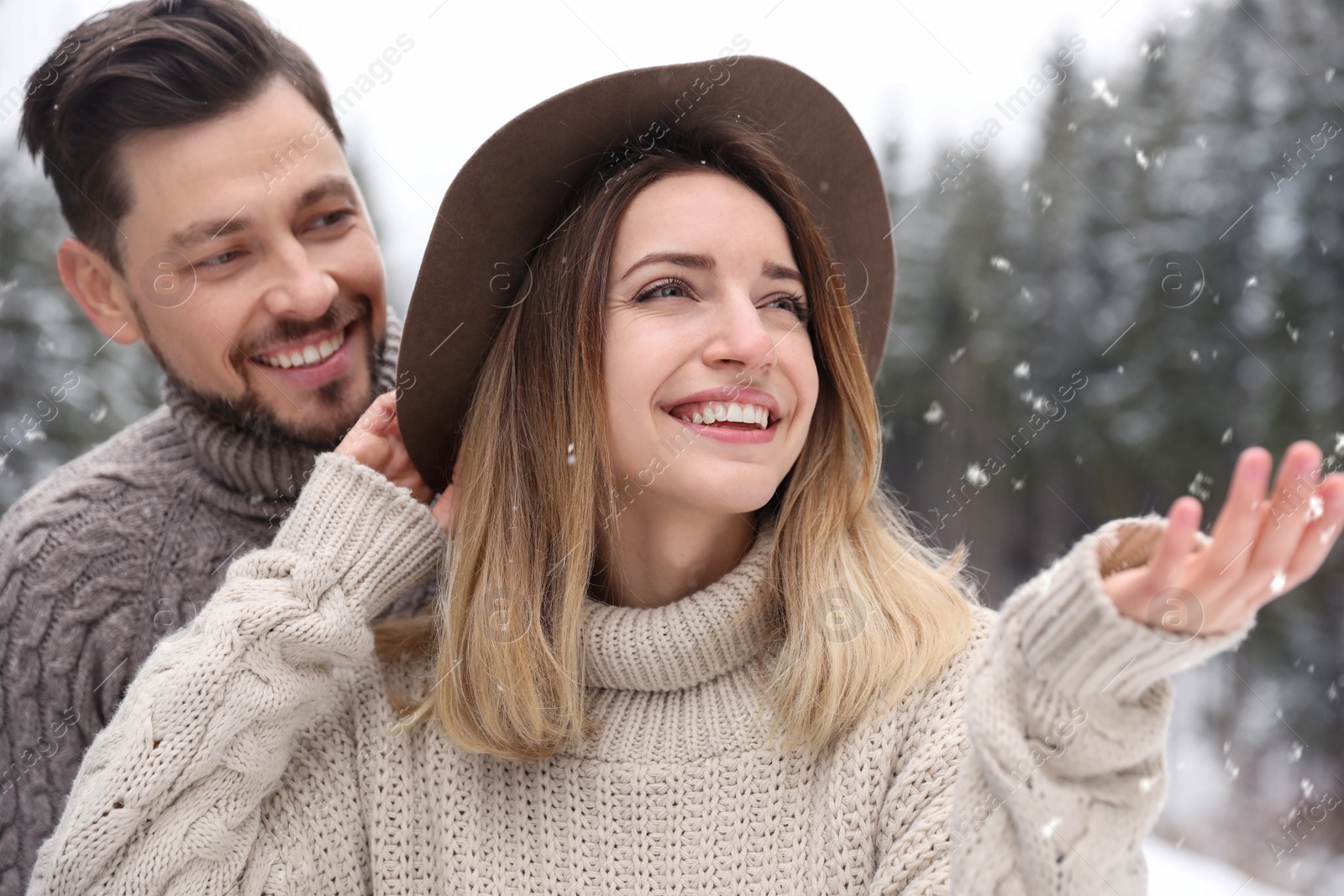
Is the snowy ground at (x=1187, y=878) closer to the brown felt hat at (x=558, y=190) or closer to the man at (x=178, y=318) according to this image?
the brown felt hat at (x=558, y=190)

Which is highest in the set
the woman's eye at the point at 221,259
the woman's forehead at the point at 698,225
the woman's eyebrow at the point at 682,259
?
the woman's forehead at the point at 698,225

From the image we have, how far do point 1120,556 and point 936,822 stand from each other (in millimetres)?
600

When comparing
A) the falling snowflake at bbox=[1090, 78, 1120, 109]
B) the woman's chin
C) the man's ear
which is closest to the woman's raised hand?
the woman's chin

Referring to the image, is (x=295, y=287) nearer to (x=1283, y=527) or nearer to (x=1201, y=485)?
(x=1283, y=527)

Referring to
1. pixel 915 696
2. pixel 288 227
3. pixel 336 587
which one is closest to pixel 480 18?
pixel 288 227

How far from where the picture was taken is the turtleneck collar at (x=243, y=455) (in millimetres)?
2445

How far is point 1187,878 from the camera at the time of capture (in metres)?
4.62

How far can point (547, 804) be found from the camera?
1.95 meters

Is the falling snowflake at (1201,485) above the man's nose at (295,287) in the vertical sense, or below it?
below

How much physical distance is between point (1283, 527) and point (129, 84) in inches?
91.6

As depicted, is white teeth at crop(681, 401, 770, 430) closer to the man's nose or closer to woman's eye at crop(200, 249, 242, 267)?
the man's nose

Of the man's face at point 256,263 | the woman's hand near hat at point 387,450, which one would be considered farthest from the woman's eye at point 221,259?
the woman's hand near hat at point 387,450

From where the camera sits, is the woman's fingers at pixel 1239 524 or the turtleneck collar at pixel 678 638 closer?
the woman's fingers at pixel 1239 524

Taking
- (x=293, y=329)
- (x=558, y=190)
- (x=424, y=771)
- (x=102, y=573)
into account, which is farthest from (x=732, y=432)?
(x=102, y=573)
